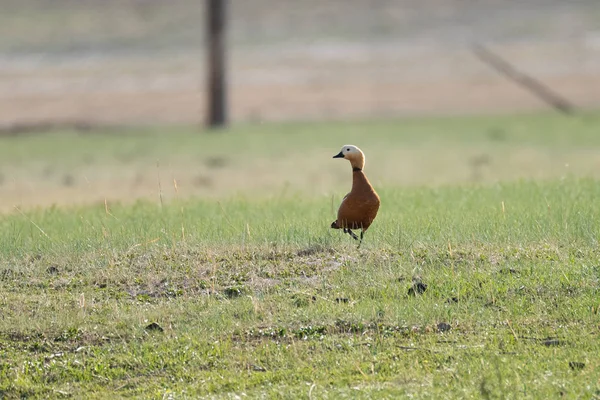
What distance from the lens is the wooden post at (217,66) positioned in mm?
29188

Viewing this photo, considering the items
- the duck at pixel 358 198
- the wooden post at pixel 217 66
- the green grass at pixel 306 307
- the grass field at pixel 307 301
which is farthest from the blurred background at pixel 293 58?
the duck at pixel 358 198

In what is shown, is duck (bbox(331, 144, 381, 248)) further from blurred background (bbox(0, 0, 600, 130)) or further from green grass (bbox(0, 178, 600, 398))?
blurred background (bbox(0, 0, 600, 130))

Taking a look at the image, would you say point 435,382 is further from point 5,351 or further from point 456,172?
point 456,172

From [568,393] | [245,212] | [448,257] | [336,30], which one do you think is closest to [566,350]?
[568,393]

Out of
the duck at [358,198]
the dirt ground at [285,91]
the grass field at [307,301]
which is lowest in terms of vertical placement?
the dirt ground at [285,91]

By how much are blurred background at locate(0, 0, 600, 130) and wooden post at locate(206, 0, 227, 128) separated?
3.64 meters

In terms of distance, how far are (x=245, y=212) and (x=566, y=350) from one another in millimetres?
5089

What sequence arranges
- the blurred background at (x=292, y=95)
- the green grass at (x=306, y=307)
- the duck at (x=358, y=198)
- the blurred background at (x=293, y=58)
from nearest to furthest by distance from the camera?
the green grass at (x=306, y=307), the duck at (x=358, y=198), the blurred background at (x=292, y=95), the blurred background at (x=293, y=58)

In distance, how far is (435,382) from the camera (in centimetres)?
659

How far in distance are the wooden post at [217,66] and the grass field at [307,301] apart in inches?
675

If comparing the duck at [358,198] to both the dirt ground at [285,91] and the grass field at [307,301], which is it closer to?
the grass field at [307,301]

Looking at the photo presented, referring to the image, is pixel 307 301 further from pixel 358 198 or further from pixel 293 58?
pixel 293 58

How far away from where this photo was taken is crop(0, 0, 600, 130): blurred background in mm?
35719

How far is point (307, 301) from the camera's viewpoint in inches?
310
